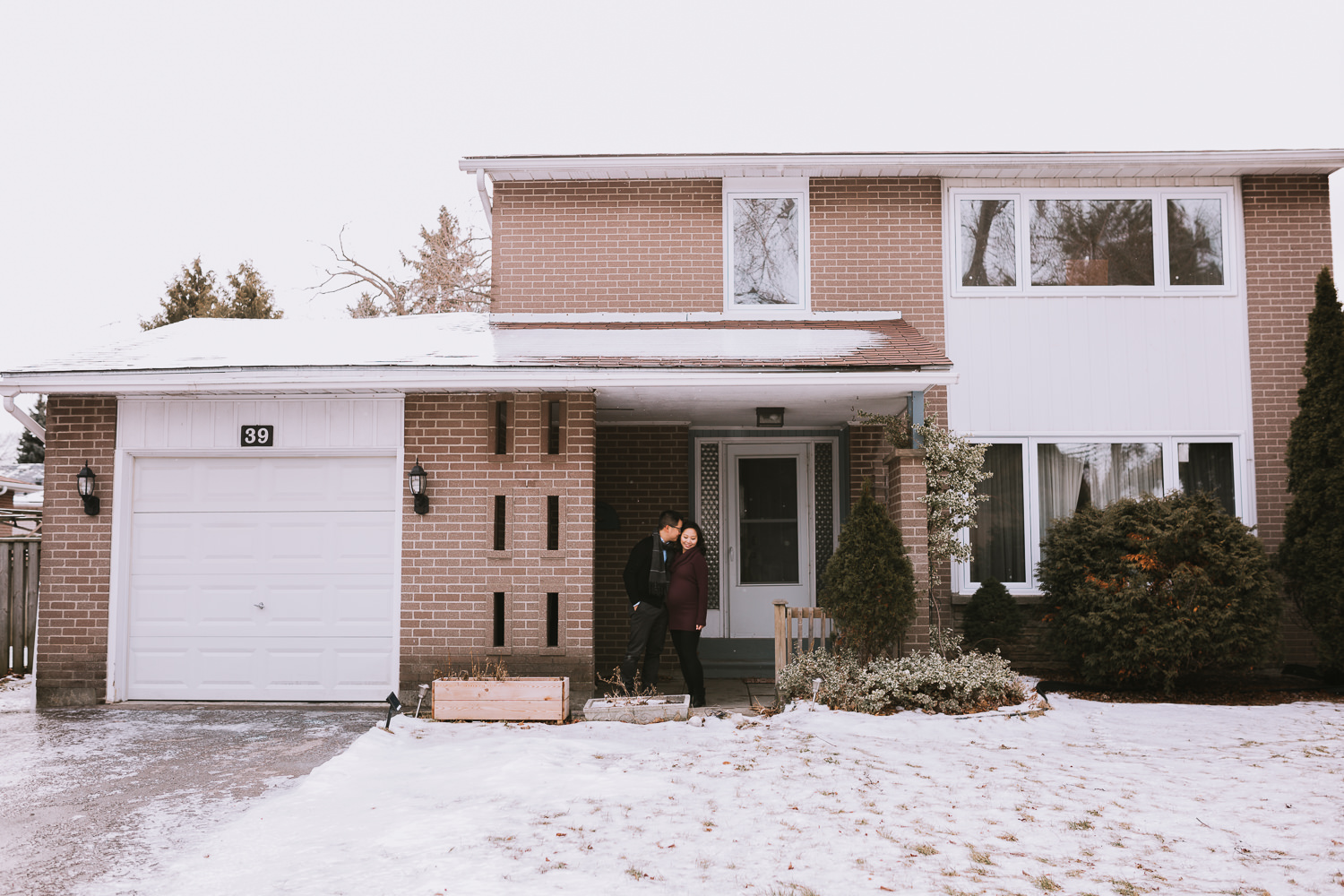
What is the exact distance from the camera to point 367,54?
31828 millimetres

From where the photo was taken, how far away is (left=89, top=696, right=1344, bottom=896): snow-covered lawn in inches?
165

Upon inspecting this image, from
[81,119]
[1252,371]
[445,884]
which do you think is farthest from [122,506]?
[81,119]

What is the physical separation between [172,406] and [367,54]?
27362 mm

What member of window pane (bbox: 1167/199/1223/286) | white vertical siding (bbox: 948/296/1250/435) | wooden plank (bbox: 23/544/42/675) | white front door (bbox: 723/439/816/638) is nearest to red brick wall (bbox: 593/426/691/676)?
white front door (bbox: 723/439/816/638)

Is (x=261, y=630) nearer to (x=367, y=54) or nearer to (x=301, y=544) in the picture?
(x=301, y=544)

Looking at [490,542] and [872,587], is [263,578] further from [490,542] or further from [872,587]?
[872,587]

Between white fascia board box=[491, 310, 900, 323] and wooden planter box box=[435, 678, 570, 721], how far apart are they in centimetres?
434

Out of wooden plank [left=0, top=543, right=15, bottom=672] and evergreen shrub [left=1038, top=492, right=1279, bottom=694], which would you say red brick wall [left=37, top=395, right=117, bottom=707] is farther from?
evergreen shrub [left=1038, top=492, right=1279, bottom=694]

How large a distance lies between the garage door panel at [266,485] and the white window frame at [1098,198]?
664 centimetres

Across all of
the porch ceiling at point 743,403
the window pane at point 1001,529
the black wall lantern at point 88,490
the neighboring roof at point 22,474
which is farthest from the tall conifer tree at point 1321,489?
the neighboring roof at point 22,474

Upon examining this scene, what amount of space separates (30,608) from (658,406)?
7345mm

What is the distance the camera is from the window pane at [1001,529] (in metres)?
10.1

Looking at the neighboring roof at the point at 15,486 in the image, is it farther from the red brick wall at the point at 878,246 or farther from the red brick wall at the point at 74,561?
the red brick wall at the point at 878,246

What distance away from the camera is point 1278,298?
403 inches
